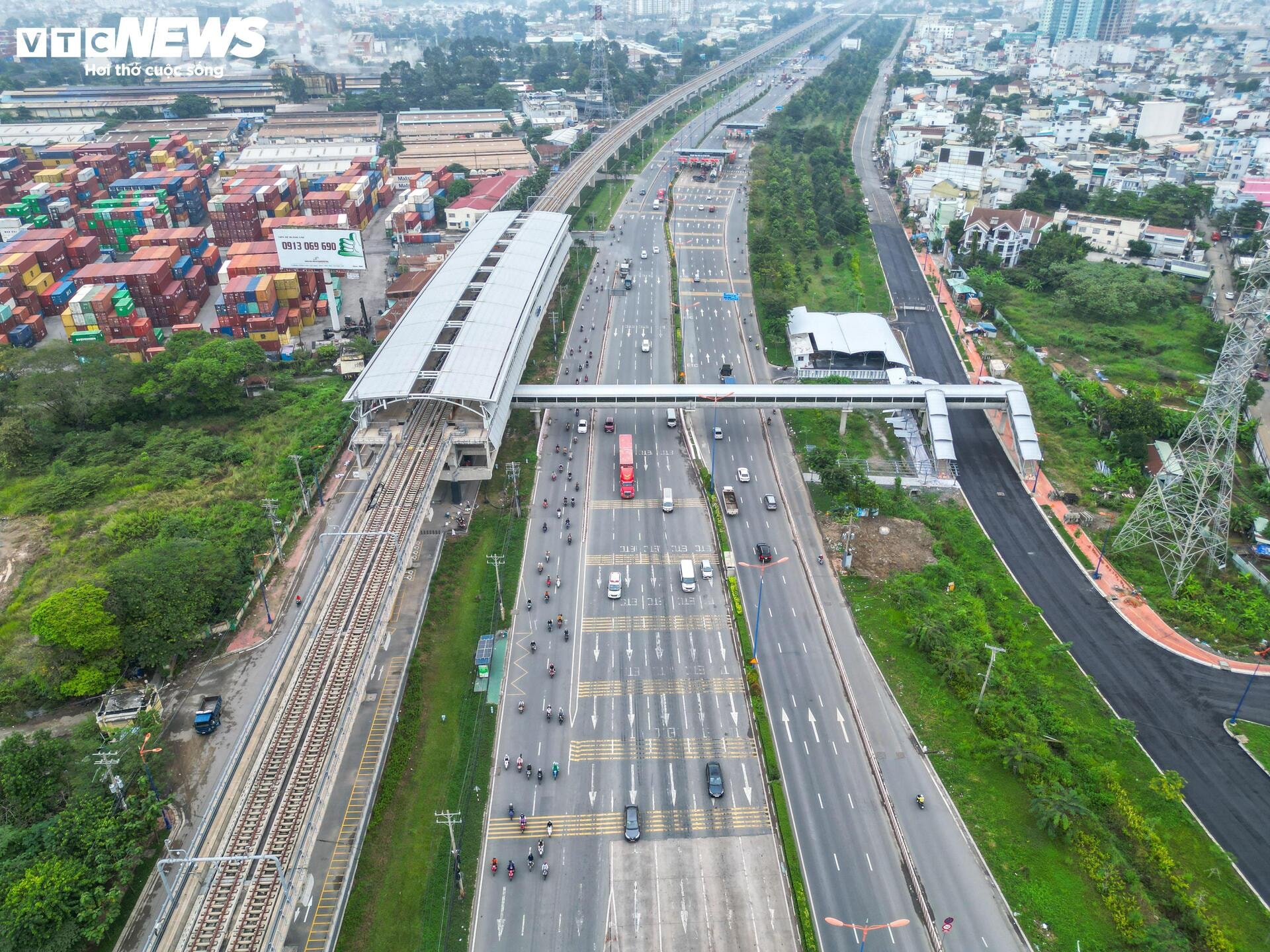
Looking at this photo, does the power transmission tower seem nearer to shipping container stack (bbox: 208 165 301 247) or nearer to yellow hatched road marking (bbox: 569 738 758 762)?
yellow hatched road marking (bbox: 569 738 758 762)

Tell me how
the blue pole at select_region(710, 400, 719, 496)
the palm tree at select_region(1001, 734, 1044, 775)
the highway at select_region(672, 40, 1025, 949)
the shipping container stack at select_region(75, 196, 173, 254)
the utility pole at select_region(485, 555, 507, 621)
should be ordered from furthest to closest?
1. the shipping container stack at select_region(75, 196, 173, 254)
2. the blue pole at select_region(710, 400, 719, 496)
3. the utility pole at select_region(485, 555, 507, 621)
4. the palm tree at select_region(1001, 734, 1044, 775)
5. the highway at select_region(672, 40, 1025, 949)

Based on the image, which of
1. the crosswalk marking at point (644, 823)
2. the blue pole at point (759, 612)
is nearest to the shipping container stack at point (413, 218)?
the blue pole at point (759, 612)

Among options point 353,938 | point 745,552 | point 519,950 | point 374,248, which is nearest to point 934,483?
point 745,552

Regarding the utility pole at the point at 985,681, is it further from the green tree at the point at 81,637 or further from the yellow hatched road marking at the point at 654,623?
the green tree at the point at 81,637

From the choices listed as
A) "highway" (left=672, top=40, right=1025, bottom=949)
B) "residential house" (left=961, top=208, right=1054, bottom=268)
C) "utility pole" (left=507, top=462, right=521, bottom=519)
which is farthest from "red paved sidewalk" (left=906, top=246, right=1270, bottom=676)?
"residential house" (left=961, top=208, right=1054, bottom=268)

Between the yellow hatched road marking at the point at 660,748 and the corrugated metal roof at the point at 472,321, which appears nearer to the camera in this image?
the yellow hatched road marking at the point at 660,748

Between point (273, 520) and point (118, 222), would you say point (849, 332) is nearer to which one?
point (273, 520)

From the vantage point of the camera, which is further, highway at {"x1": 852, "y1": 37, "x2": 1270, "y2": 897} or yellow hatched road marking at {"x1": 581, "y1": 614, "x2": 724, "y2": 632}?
yellow hatched road marking at {"x1": 581, "y1": 614, "x2": 724, "y2": 632}

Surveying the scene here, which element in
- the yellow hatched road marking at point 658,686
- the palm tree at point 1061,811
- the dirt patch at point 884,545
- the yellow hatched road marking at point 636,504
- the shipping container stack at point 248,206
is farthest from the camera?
the shipping container stack at point 248,206
